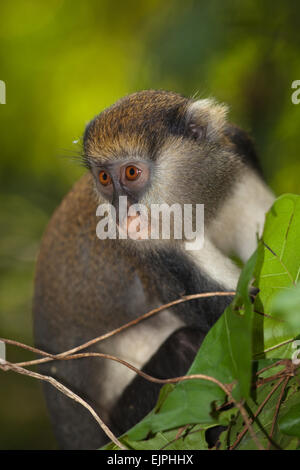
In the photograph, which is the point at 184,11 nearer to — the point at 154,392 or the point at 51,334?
the point at 51,334

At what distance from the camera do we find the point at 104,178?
2.10 meters

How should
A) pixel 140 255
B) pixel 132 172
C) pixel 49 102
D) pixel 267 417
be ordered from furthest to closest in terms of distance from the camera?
pixel 49 102, pixel 140 255, pixel 132 172, pixel 267 417

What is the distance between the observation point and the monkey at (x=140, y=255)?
79.7 inches

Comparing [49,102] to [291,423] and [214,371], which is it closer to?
[214,371]

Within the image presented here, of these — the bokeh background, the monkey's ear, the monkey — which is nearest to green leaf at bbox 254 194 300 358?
the monkey

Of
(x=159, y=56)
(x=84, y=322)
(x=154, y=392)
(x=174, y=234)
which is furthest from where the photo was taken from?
(x=159, y=56)

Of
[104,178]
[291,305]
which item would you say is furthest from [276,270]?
[104,178]

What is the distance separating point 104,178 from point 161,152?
0.25 metres

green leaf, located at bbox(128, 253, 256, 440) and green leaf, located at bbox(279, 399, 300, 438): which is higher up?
green leaf, located at bbox(128, 253, 256, 440)

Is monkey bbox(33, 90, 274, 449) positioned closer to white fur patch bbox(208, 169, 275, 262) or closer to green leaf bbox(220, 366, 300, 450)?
white fur patch bbox(208, 169, 275, 262)

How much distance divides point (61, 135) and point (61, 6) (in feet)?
3.37

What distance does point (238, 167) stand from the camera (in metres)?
2.21

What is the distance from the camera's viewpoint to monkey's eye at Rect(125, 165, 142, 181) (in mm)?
2018
